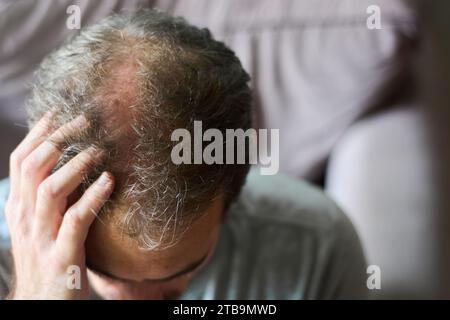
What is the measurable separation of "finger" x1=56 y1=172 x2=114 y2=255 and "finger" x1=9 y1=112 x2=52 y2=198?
0.16ft

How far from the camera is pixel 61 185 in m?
0.42

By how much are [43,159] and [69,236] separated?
2.3 inches

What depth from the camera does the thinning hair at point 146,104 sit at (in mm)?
415

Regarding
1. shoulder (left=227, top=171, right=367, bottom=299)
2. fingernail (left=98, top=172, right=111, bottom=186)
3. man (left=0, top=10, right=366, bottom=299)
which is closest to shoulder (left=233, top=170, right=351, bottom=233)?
shoulder (left=227, top=171, right=367, bottom=299)

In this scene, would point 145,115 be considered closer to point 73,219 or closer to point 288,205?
point 73,219

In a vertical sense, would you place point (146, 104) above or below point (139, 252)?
above

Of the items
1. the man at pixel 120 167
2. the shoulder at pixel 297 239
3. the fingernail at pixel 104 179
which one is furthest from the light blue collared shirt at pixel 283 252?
the fingernail at pixel 104 179

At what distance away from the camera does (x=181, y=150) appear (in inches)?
16.6

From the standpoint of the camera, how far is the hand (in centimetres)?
42

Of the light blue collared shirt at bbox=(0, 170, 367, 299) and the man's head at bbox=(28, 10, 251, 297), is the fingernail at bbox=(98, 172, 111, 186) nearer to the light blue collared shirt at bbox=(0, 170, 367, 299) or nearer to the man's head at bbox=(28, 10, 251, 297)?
the man's head at bbox=(28, 10, 251, 297)

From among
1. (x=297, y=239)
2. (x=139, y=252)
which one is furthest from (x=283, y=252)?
(x=139, y=252)

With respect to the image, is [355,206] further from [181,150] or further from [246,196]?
[181,150]

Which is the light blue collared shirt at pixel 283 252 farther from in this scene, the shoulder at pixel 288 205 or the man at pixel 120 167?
the man at pixel 120 167
